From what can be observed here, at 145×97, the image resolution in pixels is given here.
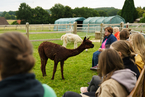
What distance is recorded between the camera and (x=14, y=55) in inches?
36.9

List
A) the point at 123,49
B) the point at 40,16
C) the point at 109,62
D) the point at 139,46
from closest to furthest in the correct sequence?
the point at 109,62 < the point at 123,49 < the point at 139,46 < the point at 40,16

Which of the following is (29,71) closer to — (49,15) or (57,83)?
(57,83)

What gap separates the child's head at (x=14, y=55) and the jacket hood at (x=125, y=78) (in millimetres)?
1219

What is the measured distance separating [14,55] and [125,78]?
1.44m

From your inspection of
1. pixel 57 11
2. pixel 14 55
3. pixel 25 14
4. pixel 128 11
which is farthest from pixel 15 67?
pixel 25 14

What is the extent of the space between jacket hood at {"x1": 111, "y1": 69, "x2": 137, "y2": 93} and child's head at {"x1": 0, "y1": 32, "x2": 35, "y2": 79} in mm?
1219

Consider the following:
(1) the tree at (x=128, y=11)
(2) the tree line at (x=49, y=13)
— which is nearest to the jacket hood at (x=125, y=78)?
(1) the tree at (x=128, y=11)

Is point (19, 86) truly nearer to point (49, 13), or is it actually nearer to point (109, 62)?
point (109, 62)

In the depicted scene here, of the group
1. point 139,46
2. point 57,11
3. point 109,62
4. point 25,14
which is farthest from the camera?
point 25,14

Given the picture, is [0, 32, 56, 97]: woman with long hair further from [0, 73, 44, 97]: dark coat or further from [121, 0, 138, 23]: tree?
[121, 0, 138, 23]: tree

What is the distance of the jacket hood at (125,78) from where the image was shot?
184 cm

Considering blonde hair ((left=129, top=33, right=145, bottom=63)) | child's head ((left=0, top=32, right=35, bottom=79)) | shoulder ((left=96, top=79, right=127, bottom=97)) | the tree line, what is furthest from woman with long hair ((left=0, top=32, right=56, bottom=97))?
the tree line

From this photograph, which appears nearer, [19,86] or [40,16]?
[19,86]

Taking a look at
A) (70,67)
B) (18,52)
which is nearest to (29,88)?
(18,52)
